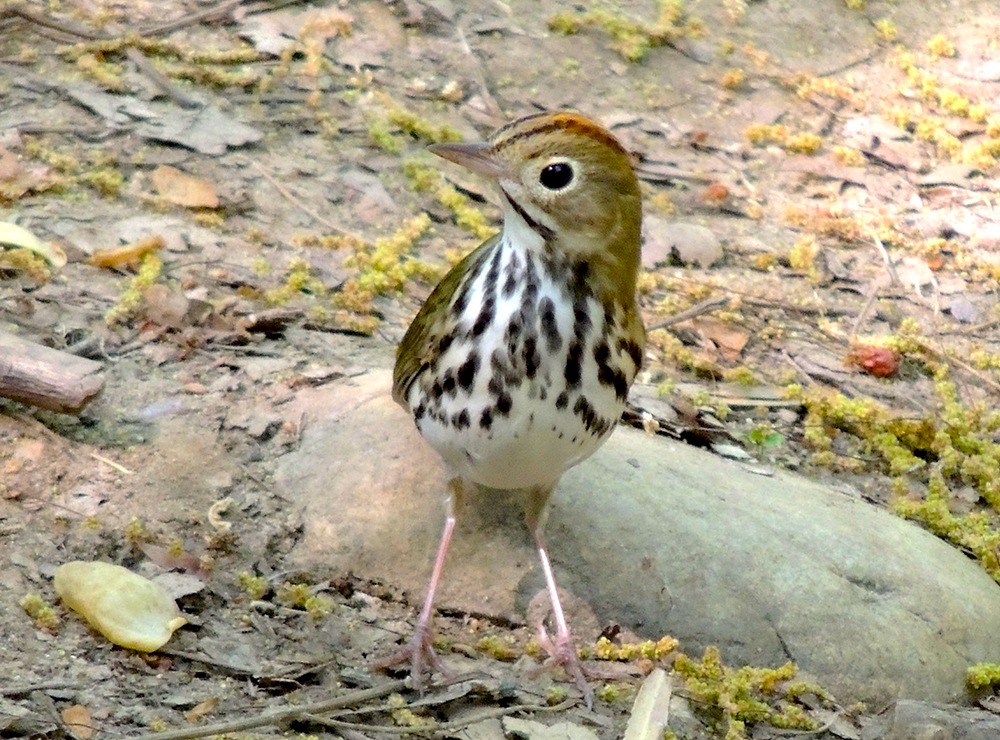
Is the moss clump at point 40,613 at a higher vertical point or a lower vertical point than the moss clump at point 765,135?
lower

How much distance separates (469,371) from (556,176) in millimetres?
519

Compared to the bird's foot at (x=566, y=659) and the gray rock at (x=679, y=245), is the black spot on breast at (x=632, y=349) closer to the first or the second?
the bird's foot at (x=566, y=659)

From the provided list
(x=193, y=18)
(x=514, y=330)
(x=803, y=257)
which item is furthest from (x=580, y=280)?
(x=193, y=18)

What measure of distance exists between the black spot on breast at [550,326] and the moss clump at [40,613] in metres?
1.32

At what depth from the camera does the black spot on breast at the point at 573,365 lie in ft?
9.70

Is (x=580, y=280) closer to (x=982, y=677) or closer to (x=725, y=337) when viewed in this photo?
(x=982, y=677)

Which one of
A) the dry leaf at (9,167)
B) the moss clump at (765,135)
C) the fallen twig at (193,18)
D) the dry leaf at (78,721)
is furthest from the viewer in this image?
the moss clump at (765,135)

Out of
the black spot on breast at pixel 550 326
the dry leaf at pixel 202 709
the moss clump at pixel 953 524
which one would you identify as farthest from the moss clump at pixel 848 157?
the dry leaf at pixel 202 709

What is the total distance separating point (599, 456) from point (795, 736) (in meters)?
1.14

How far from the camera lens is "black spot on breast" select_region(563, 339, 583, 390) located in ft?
9.70

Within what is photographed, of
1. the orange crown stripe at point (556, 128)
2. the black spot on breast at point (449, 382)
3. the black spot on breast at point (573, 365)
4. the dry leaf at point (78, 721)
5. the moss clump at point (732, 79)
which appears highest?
the orange crown stripe at point (556, 128)

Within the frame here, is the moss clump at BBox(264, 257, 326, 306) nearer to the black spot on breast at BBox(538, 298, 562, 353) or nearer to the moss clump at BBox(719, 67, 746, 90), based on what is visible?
the black spot on breast at BBox(538, 298, 562, 353)

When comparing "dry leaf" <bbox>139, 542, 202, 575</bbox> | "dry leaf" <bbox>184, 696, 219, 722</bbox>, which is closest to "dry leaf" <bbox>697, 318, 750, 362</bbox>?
"dry leaf" <bbox>139, 542, 202, 575</bbox>

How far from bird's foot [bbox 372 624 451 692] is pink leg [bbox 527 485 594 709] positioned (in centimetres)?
31
